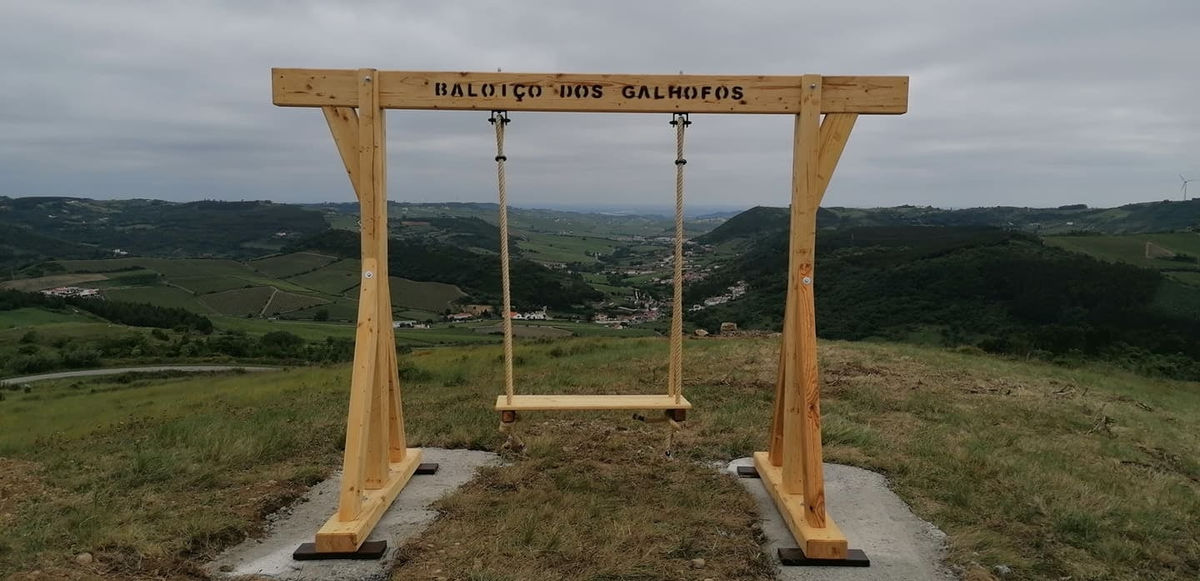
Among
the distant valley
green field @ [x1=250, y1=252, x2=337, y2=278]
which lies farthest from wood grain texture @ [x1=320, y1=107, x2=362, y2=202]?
green field @ [x1=250, y1=252, x2=337, y2=278]

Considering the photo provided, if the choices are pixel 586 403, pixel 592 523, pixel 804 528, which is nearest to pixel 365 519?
pixel 592 523

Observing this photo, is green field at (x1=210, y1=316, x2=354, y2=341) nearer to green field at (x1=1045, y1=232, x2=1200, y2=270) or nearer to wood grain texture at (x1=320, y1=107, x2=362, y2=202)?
wood grain texture at (x1=320, y1=107, x2=362, y2=202)

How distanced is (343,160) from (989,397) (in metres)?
10.0

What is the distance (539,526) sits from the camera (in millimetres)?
4758

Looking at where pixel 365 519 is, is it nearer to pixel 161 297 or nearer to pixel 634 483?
pixel 634 483

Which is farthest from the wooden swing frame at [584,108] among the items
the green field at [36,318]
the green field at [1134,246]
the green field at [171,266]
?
the green field at [171,266]

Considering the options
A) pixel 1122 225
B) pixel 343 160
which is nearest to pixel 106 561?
pixel 343 160

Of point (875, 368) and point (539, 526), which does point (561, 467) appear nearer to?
point (539, 526)

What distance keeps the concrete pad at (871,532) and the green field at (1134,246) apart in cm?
6771

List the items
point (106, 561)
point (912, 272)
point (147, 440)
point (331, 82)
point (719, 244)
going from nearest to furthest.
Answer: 1. point (106, 561)
2. point (331, 82)
3. point (147, 440)
4. point (912, 272)
5. point (719, 244)

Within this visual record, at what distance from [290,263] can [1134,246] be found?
10366 cm

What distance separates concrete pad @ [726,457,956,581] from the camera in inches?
169

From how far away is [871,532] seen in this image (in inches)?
194

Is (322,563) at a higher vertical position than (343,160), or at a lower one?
lower
